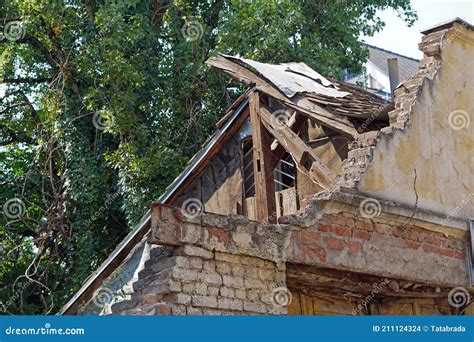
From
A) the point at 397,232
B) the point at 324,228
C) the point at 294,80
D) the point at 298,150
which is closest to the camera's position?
the point at 324,228

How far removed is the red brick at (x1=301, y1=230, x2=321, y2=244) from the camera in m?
8.19

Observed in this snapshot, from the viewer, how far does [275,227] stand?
7.97 m

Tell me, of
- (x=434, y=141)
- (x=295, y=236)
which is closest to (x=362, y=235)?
(x=295, y=236)

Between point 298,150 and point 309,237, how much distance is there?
122 inches

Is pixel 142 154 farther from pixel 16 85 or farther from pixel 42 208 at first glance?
pixel 16 85

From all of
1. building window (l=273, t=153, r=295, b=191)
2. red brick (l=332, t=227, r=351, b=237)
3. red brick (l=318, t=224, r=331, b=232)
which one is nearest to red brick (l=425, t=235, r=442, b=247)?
red brick (l=332, t=227, r=351, b=237)

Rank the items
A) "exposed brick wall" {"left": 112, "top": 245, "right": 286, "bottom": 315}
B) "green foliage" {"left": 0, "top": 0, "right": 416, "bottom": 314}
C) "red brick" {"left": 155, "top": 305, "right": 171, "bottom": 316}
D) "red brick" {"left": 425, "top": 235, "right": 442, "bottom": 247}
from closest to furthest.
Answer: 1. "red brick" {"left": 155, "top": 305, "right": 171, "bottom": 316}
2. "exposed brick wall" {"left": 112, "top": 245, "right": 286, "bottom": 315}
3. "red brick" {"left": 425, "top": 235, "right": 442, "bottom": 247}
4. "green foliage" {"left": 0, "top": 0, "right": 416, "bottom": 314}

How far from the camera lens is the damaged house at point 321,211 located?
298 inches

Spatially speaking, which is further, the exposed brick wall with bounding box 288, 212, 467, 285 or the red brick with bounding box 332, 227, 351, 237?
the red brick with bounding box 332, 227, 351, 237

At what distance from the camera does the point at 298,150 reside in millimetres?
11219

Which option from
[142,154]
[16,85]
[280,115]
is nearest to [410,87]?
[280,115]

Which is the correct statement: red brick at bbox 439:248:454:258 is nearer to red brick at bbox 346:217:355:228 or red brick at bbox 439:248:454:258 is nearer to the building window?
red brick at bbox 346:217:355:228

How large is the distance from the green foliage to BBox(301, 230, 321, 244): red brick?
713 cm

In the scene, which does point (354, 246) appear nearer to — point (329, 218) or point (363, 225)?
point (363, 225)
